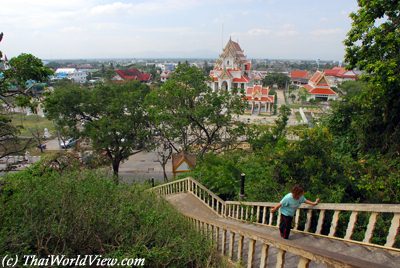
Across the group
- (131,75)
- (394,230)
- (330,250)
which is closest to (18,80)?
(330,250)

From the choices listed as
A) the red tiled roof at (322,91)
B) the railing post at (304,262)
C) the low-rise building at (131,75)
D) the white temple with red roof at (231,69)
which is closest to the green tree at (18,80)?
the railing post at (304,262)

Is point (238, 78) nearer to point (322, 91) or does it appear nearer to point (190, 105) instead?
point (322, 91)

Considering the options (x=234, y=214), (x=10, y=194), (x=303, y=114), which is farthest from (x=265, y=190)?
(x=303, y=114)

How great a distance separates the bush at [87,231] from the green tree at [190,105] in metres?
10.6

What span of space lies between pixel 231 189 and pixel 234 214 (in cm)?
237

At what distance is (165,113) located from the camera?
16047mm

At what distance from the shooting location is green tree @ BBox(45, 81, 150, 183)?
62.0 feet

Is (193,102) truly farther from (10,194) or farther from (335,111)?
(10,194)

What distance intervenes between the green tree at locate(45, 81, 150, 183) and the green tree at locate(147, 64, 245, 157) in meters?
2.87

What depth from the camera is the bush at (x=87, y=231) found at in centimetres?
425

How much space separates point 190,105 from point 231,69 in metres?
45.2

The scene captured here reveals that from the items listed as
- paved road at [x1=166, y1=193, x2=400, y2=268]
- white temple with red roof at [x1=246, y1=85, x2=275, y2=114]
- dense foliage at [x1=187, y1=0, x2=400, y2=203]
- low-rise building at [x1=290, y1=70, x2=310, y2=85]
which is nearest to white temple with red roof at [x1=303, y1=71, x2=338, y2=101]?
white temple with red roof at [x1=246, y1=85, x2=275, y2=114]

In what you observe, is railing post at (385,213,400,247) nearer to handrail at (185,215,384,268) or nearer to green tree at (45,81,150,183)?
handrail at (185,215,384,268)

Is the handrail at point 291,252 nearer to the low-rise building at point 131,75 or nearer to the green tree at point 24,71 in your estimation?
the green tree at point 24,71
